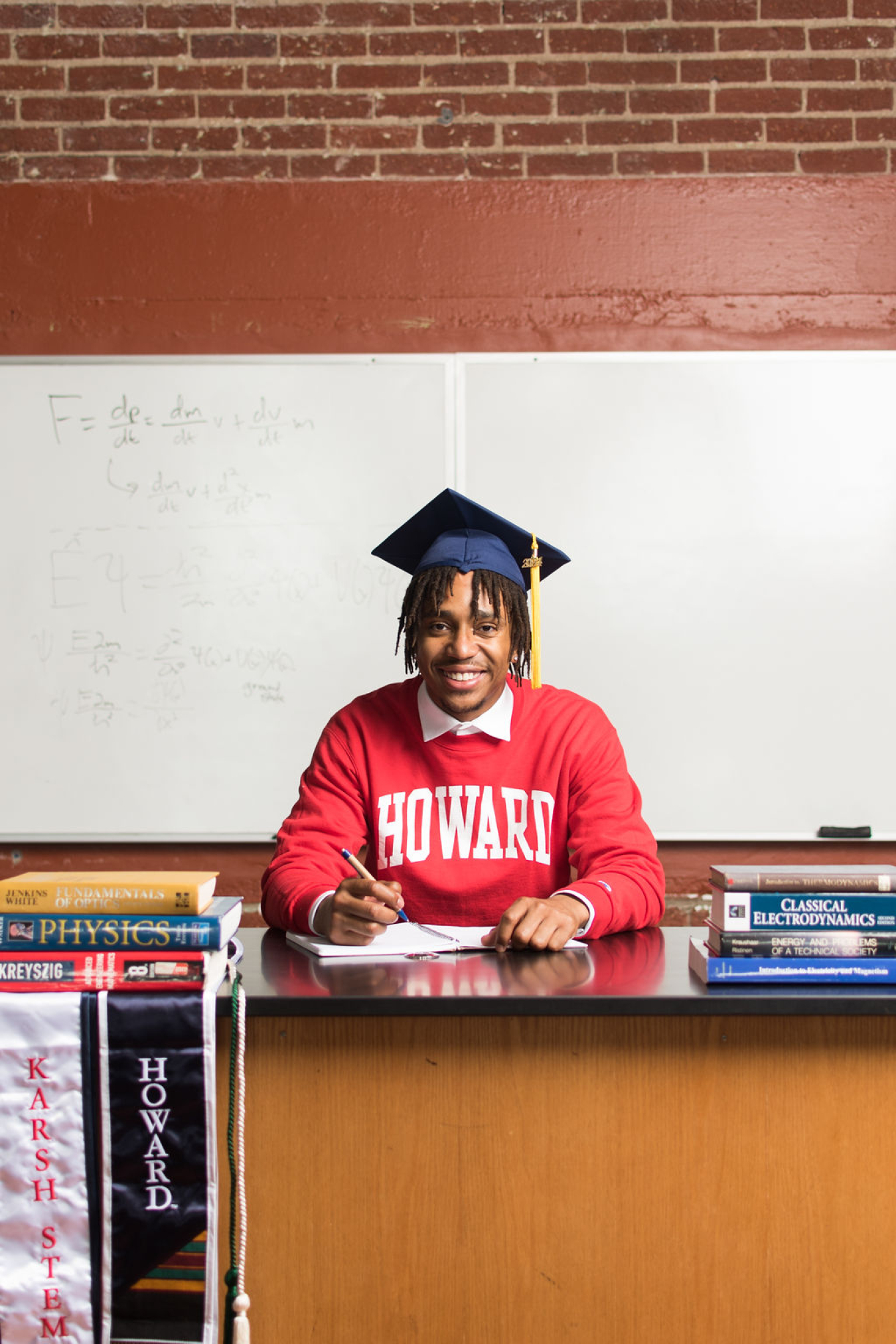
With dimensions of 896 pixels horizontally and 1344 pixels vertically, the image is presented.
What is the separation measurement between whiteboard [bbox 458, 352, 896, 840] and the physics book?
1742mm

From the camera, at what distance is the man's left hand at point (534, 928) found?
1534 mm

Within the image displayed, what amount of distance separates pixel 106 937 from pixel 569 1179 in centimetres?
62

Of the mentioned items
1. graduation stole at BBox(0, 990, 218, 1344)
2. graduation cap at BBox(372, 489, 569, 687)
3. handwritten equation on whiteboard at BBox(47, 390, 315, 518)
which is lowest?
graduation stole at BBox(0, 990, 218, 1344)

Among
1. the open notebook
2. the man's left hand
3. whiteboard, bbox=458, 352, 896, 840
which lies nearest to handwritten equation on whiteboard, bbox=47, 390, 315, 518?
whiteboard, bbox=458, 352, 896, 840

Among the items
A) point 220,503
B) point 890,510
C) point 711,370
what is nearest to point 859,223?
point 711,370

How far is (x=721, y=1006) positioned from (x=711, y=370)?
7.35 feet

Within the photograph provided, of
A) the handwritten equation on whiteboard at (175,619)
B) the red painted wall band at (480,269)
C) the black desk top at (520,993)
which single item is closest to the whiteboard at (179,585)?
the handwritten equation on whiteboard at (175,619)

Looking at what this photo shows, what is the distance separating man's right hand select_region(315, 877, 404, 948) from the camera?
1.56 meters

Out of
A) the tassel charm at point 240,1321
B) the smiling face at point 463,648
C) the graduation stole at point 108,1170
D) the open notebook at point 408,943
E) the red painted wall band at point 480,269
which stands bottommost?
the tassel charm at point 240,1321

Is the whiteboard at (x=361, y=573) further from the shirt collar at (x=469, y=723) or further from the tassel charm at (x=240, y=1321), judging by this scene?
the tassel charm at (x=240, y=1321)

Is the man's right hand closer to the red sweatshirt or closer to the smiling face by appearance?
the red sweatshirt

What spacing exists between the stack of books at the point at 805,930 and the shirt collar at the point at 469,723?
746mm

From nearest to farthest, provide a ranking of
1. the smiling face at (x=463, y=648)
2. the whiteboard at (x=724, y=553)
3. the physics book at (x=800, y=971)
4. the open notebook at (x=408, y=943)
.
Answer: the physics book at (x=800, y=971)
the open notebook at (x=408, y=943)
the smiling face at (x=463, y=648)
the whiteboard at (x=724, y=553)

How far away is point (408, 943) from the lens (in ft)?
5.16
